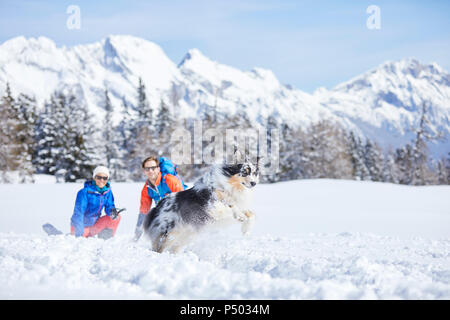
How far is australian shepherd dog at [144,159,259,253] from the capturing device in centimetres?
482

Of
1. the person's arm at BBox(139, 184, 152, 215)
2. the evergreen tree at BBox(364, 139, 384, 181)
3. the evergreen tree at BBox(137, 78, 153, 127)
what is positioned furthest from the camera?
the evergreen tree at BBox(364, 139, 384, 181)

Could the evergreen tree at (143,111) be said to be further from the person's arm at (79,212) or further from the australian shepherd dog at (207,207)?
the australian shepherd dog at (207,207)

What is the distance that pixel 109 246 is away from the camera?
464 cm

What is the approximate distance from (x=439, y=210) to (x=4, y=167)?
95.0 ft

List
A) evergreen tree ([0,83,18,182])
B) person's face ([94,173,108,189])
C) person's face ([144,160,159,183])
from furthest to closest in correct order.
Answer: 1. evergreen tree ([0,83,18,182])
2. person's face ([94,173,108,189])
3. person's face ([144,160,159,183])

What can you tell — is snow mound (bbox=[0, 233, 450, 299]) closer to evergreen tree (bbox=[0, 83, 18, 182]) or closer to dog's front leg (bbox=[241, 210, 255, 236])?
dog's front leg (bbox=[241, 210, 255, 236])

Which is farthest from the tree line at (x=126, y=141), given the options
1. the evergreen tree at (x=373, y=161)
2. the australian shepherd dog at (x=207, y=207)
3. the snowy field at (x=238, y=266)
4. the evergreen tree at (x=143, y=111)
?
the australian shepherd dog at (x=207, y=207)

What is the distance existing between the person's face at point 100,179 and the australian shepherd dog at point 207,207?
1890mm

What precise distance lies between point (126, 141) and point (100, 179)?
32.7m

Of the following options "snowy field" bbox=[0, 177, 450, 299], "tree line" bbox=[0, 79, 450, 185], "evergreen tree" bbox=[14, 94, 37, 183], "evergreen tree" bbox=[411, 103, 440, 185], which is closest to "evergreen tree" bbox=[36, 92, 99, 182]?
"tree line" bbox=[0, 79, 450, 185]

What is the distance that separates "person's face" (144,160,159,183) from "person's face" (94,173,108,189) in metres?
1.05

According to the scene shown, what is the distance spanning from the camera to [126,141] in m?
37.9

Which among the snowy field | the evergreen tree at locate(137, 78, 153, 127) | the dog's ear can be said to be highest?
the evergreen tree at locate(137, 78, 153, 127)

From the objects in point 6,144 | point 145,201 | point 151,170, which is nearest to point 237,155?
point 151,170
